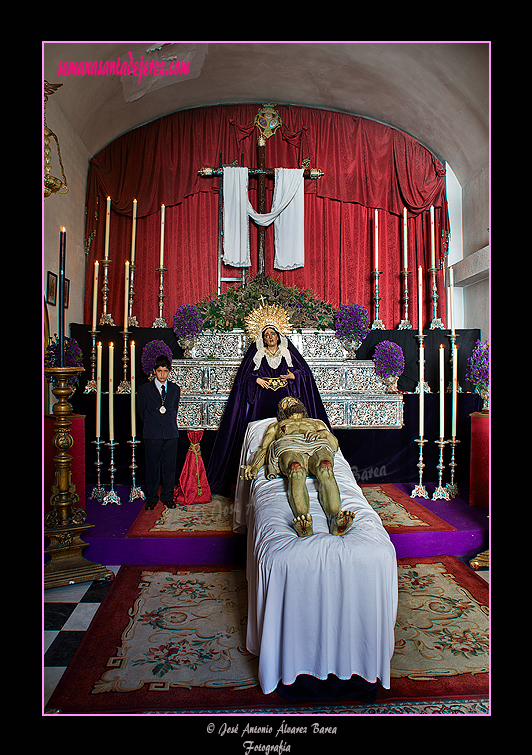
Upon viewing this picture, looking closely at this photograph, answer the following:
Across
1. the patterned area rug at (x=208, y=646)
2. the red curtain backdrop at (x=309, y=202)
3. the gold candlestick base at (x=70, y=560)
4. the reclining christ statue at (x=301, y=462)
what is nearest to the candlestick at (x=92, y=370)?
the red curtain backdrop at (x=309, y=202)

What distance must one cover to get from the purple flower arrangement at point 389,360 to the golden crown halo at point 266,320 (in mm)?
1144

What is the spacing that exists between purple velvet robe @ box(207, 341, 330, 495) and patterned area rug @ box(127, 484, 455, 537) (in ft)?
0.94

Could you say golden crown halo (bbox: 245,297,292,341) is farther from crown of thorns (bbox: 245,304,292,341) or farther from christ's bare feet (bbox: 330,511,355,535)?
christ's bare feet (bbox: 330,511,355,535)

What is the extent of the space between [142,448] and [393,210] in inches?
217

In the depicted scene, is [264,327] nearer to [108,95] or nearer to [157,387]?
[157,387]

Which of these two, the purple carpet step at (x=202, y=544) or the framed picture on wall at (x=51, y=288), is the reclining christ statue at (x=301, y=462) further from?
the framed picture on wall at (x=51, y=288)

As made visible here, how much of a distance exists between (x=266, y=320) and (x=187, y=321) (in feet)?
3.12

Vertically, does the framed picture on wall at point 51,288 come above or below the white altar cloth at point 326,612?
above

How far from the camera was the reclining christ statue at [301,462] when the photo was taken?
2.40m

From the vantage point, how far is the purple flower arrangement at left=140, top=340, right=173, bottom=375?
5.41 meters

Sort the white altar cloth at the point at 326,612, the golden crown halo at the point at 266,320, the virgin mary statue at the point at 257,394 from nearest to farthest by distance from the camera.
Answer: the white altar cloth at the point at 326,612 → the virgin mary statue at the point at 257,394 → the golden crown halo at the point at 266,320

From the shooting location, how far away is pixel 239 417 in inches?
199

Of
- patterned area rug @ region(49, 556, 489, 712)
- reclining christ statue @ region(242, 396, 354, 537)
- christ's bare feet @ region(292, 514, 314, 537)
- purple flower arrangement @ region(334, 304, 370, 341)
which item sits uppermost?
purple flower arrangement @ region(334, 304, 370, 341)

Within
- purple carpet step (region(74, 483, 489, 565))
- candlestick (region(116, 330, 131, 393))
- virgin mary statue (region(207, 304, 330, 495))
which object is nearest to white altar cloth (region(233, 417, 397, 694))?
purple carpet step (region(74, 483, 489, 565))
